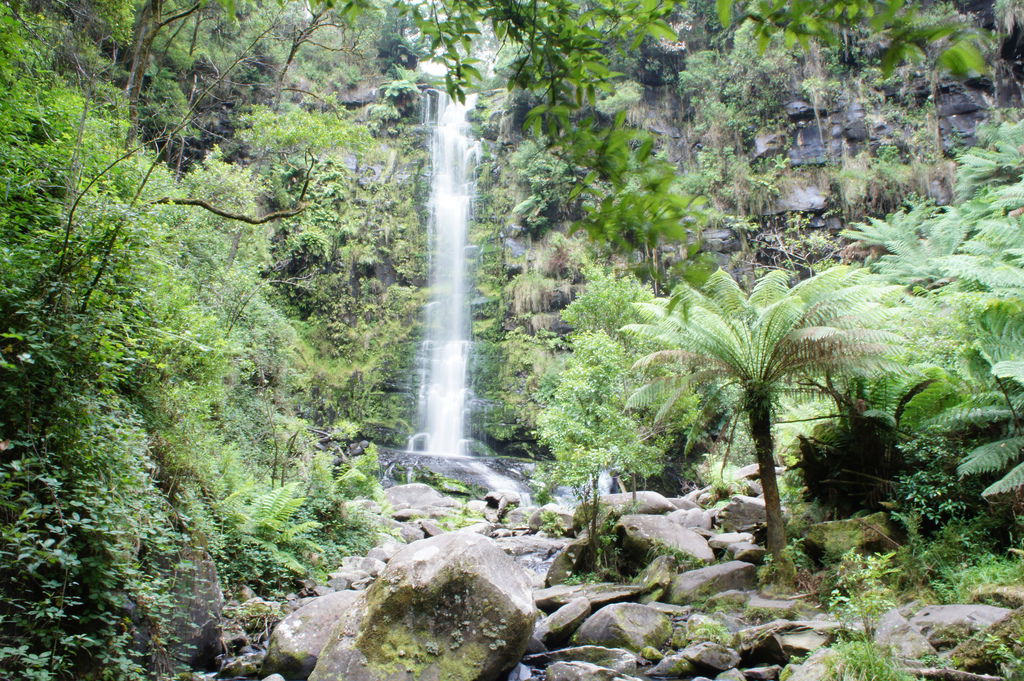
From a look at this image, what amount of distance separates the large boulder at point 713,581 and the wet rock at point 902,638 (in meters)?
2.29

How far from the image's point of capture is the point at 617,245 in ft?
4.67

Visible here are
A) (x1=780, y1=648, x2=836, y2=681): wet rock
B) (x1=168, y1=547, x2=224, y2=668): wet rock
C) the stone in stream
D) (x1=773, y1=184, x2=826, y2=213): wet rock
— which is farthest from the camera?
(x1=773, y1=184, x2=826, y2=213): wet rock

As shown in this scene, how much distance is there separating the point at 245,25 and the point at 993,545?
22.2 m

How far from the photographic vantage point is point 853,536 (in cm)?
625

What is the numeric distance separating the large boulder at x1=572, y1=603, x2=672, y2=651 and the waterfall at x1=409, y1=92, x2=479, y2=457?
Result: 1224cm

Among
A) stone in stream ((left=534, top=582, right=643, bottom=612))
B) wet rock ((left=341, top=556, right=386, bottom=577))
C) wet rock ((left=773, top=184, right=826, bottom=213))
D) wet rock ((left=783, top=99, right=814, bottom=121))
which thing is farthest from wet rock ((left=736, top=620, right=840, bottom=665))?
wet rock ((left=783, top=99, right=814, bottom=121))

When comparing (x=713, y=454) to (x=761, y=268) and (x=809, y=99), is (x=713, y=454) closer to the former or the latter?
(x=761, y=268)

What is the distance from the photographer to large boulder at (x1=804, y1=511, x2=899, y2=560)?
6.07 meters

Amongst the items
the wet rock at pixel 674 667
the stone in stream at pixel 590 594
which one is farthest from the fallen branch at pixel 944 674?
the stone in stream at pixel 590 594

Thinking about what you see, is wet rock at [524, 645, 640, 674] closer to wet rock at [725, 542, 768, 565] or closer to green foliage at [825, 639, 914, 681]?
green foliage at [825, 639, 914, 681]

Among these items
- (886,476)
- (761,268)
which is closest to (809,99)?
(761,268)

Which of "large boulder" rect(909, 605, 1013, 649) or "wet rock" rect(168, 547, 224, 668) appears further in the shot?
"wet rock" rect(168, 547, 224, 668)

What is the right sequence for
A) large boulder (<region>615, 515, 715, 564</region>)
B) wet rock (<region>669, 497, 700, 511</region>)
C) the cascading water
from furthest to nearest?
the cascading water < wet rock (<region>669, 497, 700, 511</region>) < large boulder (<region>615, 515, 715, 564</region>)

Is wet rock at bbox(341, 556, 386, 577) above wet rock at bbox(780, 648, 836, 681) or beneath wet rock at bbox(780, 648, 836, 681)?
beneath
